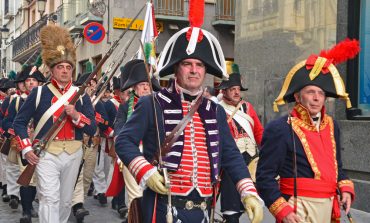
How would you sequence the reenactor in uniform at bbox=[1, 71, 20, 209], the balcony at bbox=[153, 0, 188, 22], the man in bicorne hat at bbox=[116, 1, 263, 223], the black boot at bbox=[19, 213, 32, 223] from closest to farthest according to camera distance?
the man in bicorne hat at bbox=[116, 1, 263, 223]
the black boot at bbox=[19, 213, 32, 223]
the reenactor in uniform at bbox=[1, 71, 20, 209]
the balcony at bbox=[153, 0, 188, 22]

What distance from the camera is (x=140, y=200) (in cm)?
403

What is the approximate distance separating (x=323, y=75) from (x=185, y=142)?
51.5 inches

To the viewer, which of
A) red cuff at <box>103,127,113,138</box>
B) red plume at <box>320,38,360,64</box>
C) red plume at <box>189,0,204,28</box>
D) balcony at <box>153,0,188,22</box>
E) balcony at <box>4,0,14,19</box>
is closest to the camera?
red plume at <box>189,0,204,28</box>

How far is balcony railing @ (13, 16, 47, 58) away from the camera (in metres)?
34.2

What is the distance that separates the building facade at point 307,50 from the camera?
28.9 ft

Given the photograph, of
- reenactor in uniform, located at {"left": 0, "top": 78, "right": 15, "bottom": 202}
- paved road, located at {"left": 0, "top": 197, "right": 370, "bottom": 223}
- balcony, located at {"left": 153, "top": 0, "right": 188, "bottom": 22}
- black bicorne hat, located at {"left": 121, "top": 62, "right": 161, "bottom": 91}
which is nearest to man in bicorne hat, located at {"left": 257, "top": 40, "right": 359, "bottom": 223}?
black bicorne hat, located at {"left": 121, "top": 62, "right": 161, "bottom": 91}

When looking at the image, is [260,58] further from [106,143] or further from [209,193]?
[209,193]

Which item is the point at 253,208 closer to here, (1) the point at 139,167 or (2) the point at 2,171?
(1) the point at 139,167

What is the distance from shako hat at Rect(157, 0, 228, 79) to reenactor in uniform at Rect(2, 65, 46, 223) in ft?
14.8

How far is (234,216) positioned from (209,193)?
0.31 metres

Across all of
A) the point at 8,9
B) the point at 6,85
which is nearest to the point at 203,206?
the point at 6,85

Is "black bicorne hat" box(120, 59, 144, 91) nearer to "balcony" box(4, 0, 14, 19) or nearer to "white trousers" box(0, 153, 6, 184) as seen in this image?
"white trousers" box(0, 153, 6, 184)

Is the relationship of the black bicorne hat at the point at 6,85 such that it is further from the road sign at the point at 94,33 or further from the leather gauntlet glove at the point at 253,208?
the leather gauntlet glove at the point at 253,208

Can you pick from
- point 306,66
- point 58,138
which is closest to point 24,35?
point 58,138
